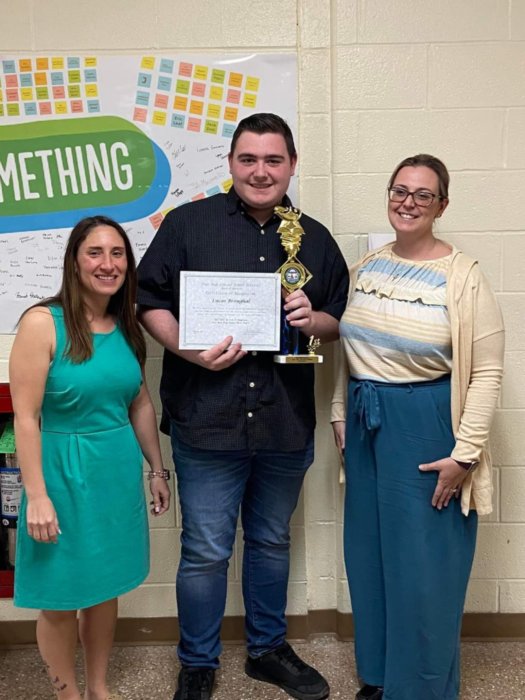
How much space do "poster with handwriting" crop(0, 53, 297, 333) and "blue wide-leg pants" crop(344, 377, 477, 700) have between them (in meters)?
0.93

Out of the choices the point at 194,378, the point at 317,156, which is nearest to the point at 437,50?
the point at 317,156

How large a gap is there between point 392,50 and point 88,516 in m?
1.71

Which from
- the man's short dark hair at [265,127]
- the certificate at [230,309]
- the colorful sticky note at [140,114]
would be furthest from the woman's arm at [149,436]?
the colorful sticky note at [140,114]

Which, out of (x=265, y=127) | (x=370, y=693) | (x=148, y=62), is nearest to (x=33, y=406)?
(x=265, y=127)

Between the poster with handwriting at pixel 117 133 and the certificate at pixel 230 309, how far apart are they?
524mm

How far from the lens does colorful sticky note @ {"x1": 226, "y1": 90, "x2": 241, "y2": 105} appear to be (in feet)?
6.72

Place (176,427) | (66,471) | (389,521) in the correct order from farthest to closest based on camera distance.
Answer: (176,427) < (389,521) < (66,471)

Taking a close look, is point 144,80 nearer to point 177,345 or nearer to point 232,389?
point 177,345

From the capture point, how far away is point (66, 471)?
1587 millimetres

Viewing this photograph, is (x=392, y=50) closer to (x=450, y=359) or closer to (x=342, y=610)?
(x=450, y=359)

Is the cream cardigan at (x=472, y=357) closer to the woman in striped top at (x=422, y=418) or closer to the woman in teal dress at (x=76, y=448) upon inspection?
the woman in striped top at (x=422, y=418)

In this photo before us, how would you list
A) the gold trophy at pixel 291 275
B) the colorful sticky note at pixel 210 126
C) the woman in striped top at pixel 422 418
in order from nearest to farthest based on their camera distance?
the woman in striped top at pixel 422 418
the gold trophy at pixel 291 275
the colorful sticky note at pixel 210 126

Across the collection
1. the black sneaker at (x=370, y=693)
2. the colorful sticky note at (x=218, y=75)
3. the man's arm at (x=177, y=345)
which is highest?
the colorful sticky note at (x=218, y=75)

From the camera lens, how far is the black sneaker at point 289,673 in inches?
77.8
